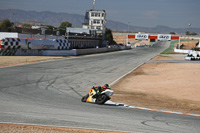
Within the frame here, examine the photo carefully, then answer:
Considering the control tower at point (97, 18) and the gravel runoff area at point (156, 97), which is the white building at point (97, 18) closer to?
the control tower at point (97, 18)

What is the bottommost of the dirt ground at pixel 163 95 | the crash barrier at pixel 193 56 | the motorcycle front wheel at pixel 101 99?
the dirt ground at pixel 163 95

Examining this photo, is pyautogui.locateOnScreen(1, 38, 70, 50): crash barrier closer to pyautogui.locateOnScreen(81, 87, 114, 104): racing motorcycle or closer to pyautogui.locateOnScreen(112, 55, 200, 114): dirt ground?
pyautogui.locateOnScreen(112, 55, 200, 114): dirt ground

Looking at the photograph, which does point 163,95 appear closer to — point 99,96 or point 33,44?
point 99,96

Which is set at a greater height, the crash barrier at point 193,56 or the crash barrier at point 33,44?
the crash barrier at point 33,44

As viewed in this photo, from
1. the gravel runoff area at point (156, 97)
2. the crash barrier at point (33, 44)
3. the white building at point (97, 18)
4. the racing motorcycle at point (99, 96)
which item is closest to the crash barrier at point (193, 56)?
the crash barrier at point (33, 44)

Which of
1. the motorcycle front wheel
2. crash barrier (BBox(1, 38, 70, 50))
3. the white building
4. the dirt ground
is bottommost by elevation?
the dirt ground

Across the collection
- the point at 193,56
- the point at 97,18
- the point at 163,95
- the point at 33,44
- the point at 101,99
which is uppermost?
the point at 97,18

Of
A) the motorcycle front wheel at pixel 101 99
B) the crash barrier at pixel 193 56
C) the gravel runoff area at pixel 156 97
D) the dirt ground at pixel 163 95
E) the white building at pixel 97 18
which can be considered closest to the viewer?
the gravel runoff area at pixel 156 97

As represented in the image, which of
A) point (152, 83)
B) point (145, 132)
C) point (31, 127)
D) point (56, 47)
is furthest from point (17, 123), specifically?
point (56, 47)

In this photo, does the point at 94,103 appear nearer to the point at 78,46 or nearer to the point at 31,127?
the point at 31,127

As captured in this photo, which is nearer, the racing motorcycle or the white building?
the racing motorcycle

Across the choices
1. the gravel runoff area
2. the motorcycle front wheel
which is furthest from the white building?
the motorcycle front wheel

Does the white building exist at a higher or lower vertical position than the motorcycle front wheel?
higher

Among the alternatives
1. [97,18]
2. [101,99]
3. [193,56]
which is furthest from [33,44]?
[97,18]
